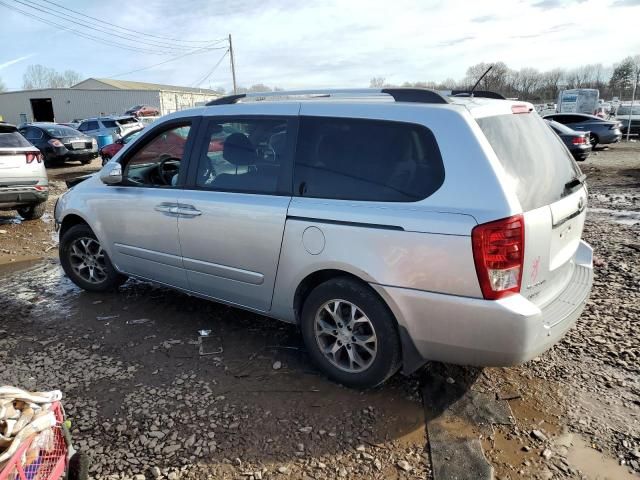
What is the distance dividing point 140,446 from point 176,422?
0.25 meters

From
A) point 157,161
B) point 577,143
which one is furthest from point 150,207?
point 577,143

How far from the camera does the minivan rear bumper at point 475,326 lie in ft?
8.55

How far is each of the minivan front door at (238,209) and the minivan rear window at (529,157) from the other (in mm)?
1352

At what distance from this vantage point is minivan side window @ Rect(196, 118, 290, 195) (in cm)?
347

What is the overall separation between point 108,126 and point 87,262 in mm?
20077

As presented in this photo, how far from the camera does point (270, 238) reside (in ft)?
11.1

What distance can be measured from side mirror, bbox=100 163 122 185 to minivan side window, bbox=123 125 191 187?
8 centimetres

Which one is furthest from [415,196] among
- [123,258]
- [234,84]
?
[234,84]

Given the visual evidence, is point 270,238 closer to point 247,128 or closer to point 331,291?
point 331,291

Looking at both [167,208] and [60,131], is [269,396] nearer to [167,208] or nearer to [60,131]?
[167,208]

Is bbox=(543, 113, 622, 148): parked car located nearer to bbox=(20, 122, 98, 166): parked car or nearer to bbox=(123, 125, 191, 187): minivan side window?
bbox=(20, 122, 98, 166): parked car


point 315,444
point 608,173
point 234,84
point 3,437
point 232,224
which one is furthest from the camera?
point 234,84

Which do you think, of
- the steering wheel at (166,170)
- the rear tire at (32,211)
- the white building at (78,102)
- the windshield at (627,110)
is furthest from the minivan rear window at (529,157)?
the white building at (78,102)

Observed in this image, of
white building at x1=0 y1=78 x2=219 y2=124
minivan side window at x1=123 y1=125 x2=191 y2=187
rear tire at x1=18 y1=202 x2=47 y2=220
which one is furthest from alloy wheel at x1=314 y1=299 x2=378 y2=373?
white building at x1=0 y1=78 x2=219 y2=124
